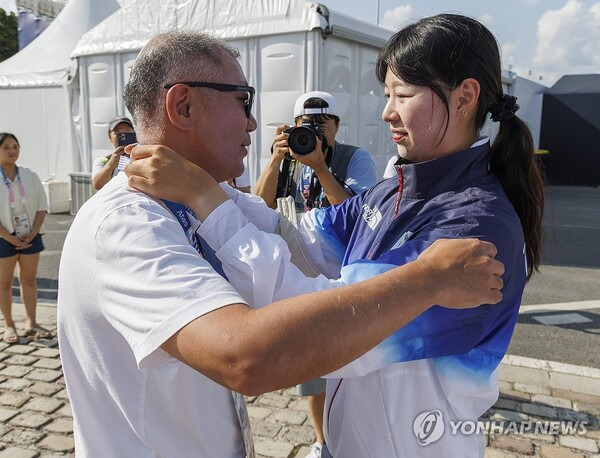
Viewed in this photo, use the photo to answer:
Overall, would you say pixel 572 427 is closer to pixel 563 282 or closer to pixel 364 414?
pixel 364 414

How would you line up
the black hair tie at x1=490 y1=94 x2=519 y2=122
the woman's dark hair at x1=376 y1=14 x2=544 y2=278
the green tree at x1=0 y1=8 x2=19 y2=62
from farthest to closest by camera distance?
1. the green tree at x1=0 y1=8 x2=19 y2=62
2. the black hair tie at x1=490 y1=94 x2=519 y2=122
3. the woman's dark hair at x1=376 y1=14 x2=544 y2=278

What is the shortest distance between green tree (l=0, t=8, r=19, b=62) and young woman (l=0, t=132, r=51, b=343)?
30447 millimetres

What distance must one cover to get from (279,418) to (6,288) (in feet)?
9.99

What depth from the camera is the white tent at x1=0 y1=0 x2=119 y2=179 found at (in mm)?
11398

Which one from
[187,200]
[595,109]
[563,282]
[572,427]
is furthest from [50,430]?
[595,109]

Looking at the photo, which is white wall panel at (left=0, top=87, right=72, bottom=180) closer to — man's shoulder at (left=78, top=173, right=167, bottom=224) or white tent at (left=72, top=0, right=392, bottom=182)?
white tent at (left=72, top=0, right=392, bottom=182)

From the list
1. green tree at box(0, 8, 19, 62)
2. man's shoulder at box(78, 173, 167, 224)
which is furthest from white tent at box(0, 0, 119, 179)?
green tree at box(0, 8, 19, 62)

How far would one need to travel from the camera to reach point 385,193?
5.59 ft

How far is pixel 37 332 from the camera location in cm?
489

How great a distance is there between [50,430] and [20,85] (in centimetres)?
1080

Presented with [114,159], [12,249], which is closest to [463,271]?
[114,159]

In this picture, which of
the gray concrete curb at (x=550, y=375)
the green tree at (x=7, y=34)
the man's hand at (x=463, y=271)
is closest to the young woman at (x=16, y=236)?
the gray concrete curb at (x=550, y=375)

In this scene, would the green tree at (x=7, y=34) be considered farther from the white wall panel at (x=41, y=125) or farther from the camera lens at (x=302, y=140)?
the camera lens at (x=302, y=140)

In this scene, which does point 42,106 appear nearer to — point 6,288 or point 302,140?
point 6,288
